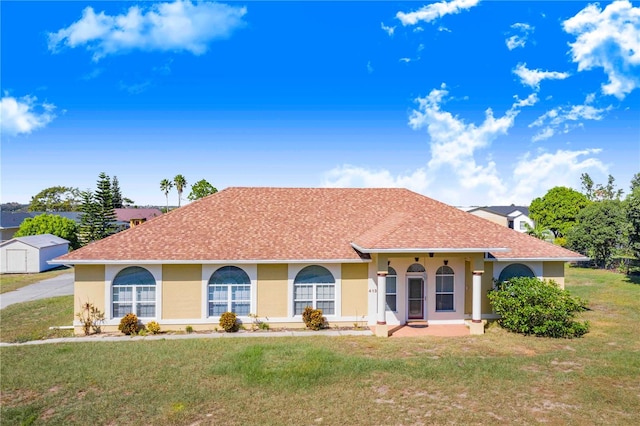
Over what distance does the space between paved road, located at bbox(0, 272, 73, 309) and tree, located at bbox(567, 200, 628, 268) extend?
1683 inches

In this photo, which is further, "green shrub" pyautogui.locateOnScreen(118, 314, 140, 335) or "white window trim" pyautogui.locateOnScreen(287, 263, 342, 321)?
"white window trim" pyautogui.locateOnScreen(287, 263, 342, 321)

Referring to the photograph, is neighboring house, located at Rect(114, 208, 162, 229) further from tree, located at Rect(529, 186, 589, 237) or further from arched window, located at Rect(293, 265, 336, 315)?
tree, located at Rect(529, 186, 589, 237)

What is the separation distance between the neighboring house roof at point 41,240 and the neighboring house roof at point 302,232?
2687cm

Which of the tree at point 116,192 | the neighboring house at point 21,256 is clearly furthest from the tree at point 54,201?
the neighboring house at point 21,256

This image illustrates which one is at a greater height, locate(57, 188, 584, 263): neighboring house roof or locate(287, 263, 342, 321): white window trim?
locate(57, 188, 584, 263): neighboring house roof

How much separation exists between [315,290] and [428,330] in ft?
16.3

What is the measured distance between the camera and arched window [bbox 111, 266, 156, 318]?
52.8 feet

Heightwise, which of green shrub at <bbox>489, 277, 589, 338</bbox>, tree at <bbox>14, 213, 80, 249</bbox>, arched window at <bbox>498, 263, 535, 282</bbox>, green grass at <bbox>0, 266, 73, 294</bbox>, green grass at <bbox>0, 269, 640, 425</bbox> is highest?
tree at <bbox>14, 213, 80, 249</bbox>

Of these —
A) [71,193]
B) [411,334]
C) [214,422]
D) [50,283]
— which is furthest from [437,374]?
[71,193]

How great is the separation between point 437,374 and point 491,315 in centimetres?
782

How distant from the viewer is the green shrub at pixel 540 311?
15.2 m

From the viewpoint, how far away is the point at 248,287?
655 inches

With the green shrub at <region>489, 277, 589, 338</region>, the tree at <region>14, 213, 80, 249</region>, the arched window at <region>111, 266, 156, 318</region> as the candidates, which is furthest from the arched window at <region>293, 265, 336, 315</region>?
the tree at <region>14, 213, 80, 249</region>

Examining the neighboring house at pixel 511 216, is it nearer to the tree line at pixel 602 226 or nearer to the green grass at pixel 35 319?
the tree line at pixel 602 226
